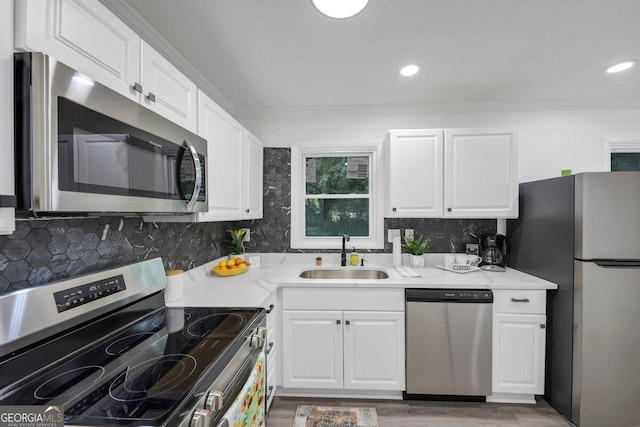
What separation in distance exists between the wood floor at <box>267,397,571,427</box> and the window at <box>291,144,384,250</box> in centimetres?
131

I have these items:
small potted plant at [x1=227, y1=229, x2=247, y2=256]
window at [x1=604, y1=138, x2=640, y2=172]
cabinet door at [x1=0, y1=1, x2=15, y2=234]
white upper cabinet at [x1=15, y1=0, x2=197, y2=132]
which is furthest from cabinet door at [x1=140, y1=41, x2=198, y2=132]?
window at [x1=604, y1=138, x2=640, y2=172]

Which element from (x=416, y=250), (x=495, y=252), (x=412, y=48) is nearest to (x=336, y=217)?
(x=416, y=250)

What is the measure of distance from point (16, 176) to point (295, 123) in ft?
7.71

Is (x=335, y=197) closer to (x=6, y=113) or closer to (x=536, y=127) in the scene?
(x=536, y=127)

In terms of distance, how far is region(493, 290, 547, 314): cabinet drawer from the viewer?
205 centimetres

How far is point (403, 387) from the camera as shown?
6.93 ft

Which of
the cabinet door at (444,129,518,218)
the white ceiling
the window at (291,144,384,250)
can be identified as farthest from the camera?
the window at (291,144,384,250)

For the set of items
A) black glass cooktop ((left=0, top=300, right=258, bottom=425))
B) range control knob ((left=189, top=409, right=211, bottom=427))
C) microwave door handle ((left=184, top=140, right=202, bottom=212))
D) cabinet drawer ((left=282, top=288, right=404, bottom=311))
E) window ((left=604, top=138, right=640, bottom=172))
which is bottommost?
cabinet drawer ((left=282, top=288, right=404, bottom=311))

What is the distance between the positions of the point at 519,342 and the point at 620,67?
2.12 metres

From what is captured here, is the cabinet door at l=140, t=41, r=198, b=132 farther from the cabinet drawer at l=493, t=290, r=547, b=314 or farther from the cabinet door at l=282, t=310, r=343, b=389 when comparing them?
the cabinet drawer at l=493, t=290, r=547, b=314

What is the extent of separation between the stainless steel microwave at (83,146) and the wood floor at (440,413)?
1719 mm

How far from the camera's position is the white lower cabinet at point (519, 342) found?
2051 millimetres

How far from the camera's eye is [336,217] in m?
2.97

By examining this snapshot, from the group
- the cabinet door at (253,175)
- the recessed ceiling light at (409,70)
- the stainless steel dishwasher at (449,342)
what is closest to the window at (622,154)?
the stainless steel dishwasher at (449,342)
